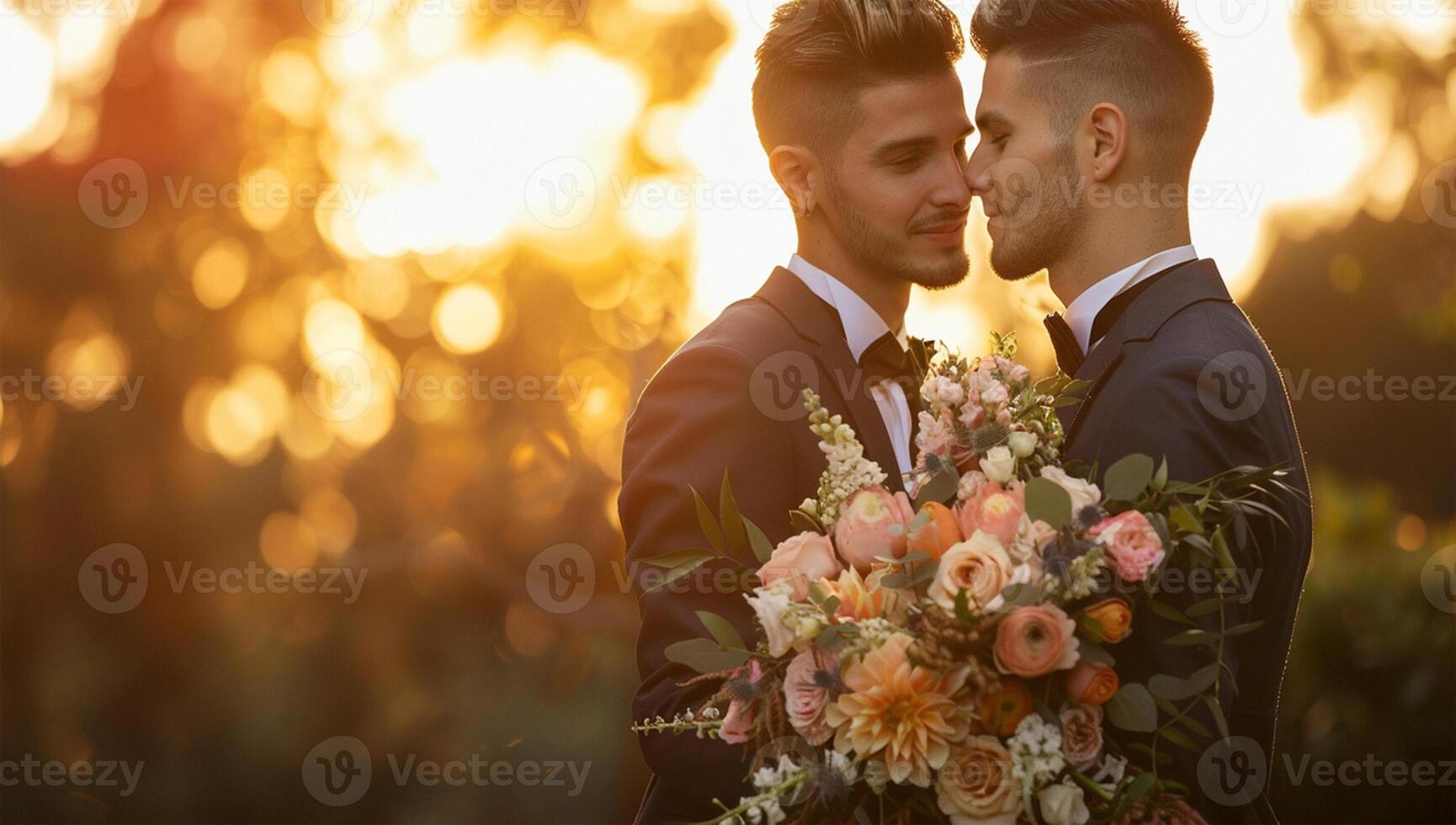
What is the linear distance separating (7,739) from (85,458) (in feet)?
9.14

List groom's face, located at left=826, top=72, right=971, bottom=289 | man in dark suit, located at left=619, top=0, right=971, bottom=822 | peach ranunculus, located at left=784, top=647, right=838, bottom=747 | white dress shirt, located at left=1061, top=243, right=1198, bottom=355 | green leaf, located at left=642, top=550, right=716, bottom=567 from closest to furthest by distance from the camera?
peach ranunculus, located at left=784, top=647, right=838, bottom=747, green leaf, located at left=642, top=550, right=716, bottom=567, man in dark suit, located at left=619, top=0, right=971, bottom=822, white dress shirt, located at left=1061, top=243, right=1198, bottom=355, groom's face, located at left=826, top=72, right=971, bottom=289

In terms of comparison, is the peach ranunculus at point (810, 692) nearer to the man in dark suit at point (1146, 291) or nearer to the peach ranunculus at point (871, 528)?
the peach ranunculus at point (871, 528)

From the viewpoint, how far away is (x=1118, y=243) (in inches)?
150

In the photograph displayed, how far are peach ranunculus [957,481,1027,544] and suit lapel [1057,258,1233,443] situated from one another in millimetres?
726

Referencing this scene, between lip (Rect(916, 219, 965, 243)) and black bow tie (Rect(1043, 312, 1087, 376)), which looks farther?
lip (Rect(916, 219, 965, 243))

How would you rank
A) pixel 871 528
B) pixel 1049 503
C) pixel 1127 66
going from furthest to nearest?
pixel 1127 66 < pixel 871 528 < pixel 1049 503

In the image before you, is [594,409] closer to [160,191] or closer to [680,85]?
[680,85]

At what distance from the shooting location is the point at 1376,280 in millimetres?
13297

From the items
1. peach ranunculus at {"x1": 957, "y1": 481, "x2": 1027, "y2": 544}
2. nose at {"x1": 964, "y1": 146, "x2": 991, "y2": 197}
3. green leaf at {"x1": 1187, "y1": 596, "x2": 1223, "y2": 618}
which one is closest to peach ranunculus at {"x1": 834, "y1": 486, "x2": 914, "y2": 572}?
peach ranunculus at {"x1": 957, "y1": 481, "x2": 1027, "y2": 544}

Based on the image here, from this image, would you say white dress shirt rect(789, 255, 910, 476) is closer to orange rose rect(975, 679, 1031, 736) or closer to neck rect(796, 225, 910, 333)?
neck rect(796, 225, 910, 333)

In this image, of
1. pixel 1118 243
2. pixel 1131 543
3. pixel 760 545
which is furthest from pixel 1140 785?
pixel 1118 243

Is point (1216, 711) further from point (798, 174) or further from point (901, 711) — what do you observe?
point (798, 174)

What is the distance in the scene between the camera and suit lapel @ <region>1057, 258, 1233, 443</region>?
3.48m

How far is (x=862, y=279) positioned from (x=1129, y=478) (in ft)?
6.09
